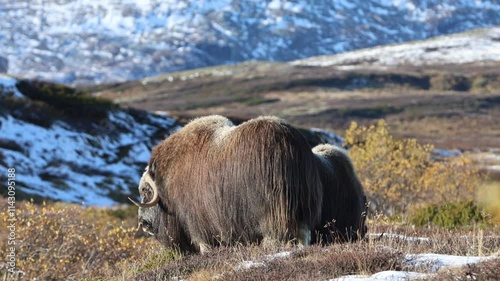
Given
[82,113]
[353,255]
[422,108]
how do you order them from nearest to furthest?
[353,255] → [82,113] → [422,108]

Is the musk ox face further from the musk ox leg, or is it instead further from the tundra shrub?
the tundra shrub

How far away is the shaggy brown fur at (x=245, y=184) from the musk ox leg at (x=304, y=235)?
0.04 ft

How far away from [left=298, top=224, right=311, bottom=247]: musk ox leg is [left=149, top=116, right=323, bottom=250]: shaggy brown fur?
0.04 ft

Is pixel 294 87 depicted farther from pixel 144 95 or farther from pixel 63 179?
pixel 63 179

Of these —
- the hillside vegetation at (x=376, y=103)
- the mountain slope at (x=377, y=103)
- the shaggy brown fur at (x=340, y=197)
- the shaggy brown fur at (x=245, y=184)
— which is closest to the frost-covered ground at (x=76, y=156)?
the shaggy brown fur at (x=245, y=184)

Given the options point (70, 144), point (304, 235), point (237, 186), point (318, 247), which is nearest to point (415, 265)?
point (318, 247)

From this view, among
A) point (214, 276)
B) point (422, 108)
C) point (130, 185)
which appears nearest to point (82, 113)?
point (130, 185)

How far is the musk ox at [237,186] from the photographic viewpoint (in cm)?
809

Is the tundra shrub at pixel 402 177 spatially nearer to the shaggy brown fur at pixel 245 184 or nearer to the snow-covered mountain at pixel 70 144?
the snow-covered mountain at pixel 70 144

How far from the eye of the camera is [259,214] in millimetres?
8281

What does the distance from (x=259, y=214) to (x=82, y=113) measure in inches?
1332

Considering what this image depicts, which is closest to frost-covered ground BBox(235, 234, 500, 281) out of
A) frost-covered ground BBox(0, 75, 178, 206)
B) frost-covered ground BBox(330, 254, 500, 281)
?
frost-covered ground BBox(330, 254, 500, 281)

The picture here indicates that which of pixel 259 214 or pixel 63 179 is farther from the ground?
pixel 259 214

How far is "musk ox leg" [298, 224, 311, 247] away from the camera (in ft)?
26.8
